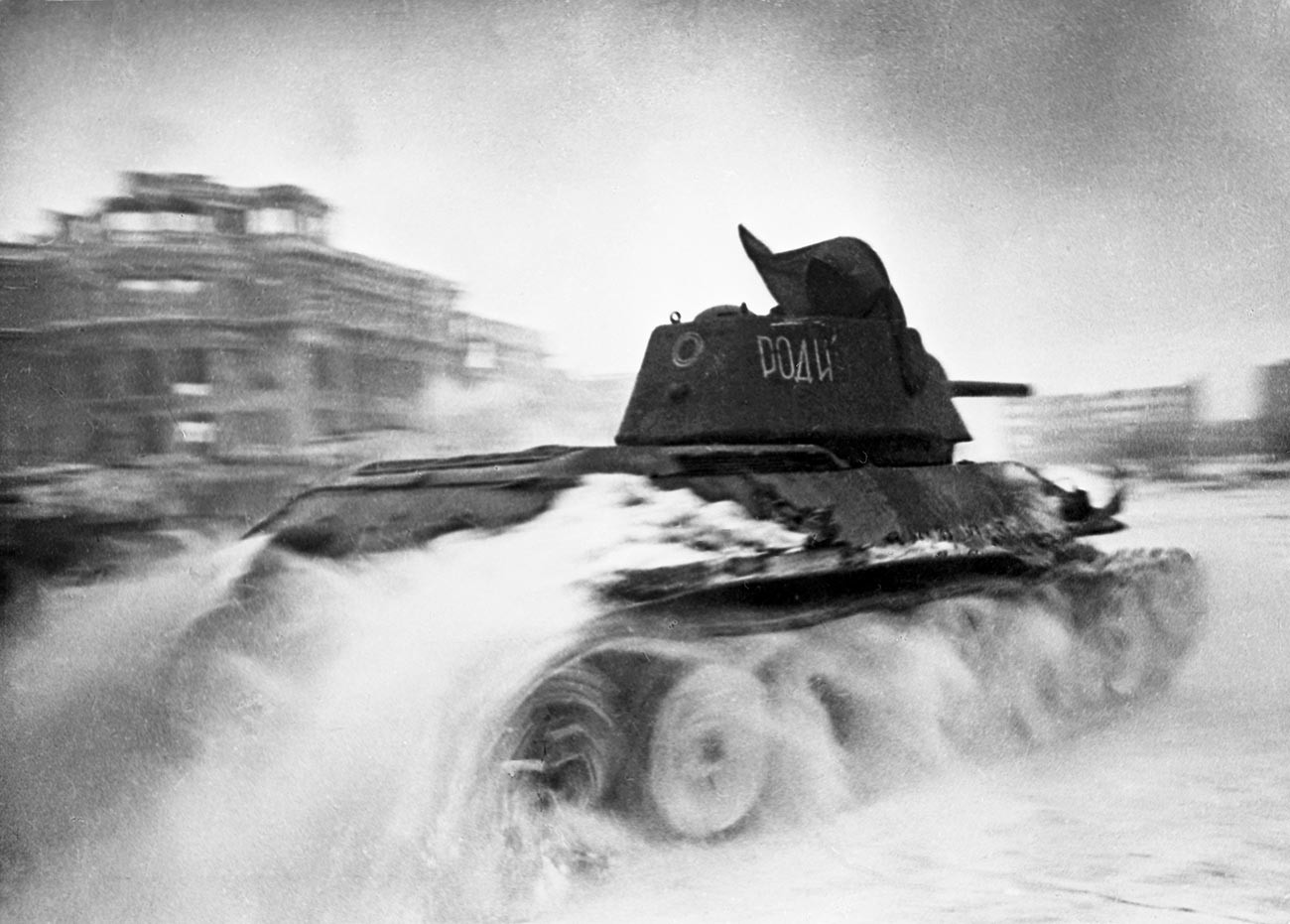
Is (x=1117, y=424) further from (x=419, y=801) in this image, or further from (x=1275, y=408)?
(x=419, y=801)

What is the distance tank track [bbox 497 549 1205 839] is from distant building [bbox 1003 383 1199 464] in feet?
1.04

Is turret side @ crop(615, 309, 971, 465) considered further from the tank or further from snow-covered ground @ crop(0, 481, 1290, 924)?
snow-covered ground @ crop(0, 481, 1290, 924)

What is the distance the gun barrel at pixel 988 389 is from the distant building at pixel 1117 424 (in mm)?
39

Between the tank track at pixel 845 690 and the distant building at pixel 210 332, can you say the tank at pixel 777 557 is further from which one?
the distant building at pixel 210 332

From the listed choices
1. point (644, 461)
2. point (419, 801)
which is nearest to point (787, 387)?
point (644, 461)

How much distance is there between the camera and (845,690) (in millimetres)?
3502

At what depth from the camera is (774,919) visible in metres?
3.25

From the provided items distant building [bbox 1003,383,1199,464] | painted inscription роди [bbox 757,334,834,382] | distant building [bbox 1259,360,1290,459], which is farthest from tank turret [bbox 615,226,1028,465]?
distant building [bbox 1259,360,1290,459]

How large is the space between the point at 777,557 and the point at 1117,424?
1.26 metres

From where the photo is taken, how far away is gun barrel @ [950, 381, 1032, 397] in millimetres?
3869

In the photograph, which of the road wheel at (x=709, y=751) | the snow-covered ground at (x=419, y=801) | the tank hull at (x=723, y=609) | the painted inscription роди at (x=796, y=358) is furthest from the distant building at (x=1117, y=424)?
the road wheel at (x=709, y=751)

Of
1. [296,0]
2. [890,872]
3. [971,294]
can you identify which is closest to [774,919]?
[890,872]

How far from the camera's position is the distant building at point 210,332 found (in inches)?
142

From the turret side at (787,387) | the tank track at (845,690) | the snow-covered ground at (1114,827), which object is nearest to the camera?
the tank track at (845,690)
